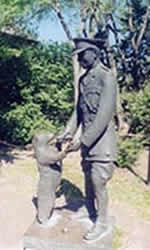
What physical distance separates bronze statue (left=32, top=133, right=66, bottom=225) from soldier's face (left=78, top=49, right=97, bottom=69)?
895 mm

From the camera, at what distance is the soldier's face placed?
12.2 ft

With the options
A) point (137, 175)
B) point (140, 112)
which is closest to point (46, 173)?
point (137, 175)

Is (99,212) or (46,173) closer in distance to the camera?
(99,212)

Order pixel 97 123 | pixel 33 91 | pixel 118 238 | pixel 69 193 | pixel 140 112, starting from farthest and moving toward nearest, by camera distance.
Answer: pixel 33 91, pixel 140 112, pixel 69 193, pixel 118 238, pixel 97 123

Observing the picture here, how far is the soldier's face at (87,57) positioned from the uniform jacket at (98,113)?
7 cm

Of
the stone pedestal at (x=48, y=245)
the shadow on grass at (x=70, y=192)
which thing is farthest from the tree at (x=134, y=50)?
the stone pedestal at (x=48, y=245)

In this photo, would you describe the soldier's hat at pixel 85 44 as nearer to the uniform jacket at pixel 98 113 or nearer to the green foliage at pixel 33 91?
the uniform jacket at pixel 98 113

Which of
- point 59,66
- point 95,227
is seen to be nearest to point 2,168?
point 59,66

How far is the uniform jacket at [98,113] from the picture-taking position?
12.0 feet

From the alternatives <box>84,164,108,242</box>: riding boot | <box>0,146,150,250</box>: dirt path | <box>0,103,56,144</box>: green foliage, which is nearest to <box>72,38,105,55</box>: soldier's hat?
<box>84,164,108,242</box>: riding boot

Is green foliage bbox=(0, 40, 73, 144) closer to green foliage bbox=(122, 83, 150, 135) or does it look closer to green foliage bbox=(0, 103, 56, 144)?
green foliage bbox=(0, 103, 56, 144)

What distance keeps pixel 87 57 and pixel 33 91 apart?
5.20 metres

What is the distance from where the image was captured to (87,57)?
3.73 m

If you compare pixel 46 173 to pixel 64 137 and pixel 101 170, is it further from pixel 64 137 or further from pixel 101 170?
pixel 101 170
